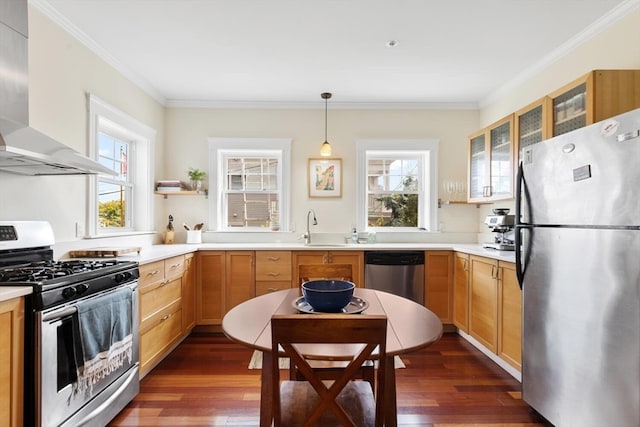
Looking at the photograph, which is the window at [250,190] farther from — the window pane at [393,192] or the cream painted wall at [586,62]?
the cream painted wall at [586,62]

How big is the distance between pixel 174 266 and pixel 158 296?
325 millimetres

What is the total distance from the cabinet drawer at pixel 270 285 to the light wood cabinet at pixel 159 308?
77 cm

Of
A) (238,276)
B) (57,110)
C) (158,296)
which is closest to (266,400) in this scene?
(158,296)

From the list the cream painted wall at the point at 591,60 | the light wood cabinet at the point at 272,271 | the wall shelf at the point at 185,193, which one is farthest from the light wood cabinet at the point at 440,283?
the wall shelf at the point at 185,193

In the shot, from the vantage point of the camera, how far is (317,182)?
4.06 metres

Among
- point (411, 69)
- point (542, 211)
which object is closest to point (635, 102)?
point (542, 211)

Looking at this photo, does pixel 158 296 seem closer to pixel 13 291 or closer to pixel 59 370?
pixel 59 370

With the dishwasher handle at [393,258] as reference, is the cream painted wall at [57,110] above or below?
above

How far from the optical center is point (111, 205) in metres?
3.22

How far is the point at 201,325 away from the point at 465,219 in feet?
11.0

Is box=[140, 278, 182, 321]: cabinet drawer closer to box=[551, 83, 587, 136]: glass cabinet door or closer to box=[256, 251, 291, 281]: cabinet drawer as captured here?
box=[256, 251, 291, 281]: cabinet drawer

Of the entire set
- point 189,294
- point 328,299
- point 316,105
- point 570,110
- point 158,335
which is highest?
point 316,105

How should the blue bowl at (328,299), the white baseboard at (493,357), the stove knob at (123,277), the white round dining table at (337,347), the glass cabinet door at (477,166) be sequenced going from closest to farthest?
the white round dining table at (337,347) → the blue bowl at (328,299) → the stove knob at (123,277) → the white baseboard at (493,357) → the glass cabinet door at (477,166)

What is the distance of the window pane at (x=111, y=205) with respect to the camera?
307 centimetres
